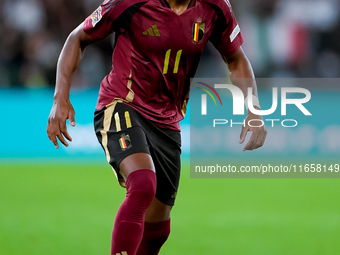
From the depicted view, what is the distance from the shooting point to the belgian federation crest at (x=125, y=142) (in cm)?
275

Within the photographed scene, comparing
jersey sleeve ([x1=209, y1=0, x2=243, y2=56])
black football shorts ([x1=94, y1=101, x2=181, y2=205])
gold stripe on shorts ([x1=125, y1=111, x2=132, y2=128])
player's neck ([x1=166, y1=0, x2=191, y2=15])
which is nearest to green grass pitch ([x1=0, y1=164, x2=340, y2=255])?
black football shorts ([x1=94, y1=101, x2=181, y2=205])

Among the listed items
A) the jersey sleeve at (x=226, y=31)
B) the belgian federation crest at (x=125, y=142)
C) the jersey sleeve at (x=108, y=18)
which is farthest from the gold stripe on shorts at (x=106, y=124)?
the jersey sleeve at (x=226, y=31)

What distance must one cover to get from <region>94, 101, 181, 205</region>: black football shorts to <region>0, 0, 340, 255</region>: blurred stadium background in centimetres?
69

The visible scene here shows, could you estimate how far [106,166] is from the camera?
6.56 metres

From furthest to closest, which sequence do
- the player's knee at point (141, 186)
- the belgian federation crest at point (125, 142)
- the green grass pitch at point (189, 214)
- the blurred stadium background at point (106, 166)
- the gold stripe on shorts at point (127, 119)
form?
1. the blurred stadium background at point (106, 166)
2. the green grass pitch at point (189, 214)
3. the gold stripe on shorts at point (127, 119)
4. the belgian federation crest at point (125, 142)
5. the player's knee at point (141, 186)

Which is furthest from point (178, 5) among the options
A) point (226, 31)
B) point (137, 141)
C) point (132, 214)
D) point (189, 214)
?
point (189, 214)

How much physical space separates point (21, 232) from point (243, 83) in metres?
2.04

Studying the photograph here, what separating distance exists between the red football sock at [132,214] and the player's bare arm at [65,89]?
0.51 m

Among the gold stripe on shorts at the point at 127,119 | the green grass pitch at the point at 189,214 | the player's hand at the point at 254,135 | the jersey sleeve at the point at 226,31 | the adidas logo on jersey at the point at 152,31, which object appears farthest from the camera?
the green grass pitch at the point at 189,214

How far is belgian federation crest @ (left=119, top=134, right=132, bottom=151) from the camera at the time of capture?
2.75 meters

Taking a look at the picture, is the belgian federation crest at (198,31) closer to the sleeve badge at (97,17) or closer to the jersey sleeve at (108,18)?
the jersey sleeve at (108,18)

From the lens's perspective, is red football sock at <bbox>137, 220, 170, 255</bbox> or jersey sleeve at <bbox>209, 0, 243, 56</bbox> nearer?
jersey sleeve at <bbox>209, 0, 243, 56</bbox>

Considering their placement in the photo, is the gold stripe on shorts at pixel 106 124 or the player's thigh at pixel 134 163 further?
the gold stripe on shorts at pixel 106 124

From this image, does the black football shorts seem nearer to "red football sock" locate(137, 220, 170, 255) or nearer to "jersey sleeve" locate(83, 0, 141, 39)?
"red football sock" locate(137, 220, 170, 255)
